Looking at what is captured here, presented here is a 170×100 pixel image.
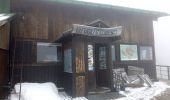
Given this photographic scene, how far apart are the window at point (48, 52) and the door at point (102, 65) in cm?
226

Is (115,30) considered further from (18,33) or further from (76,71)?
(18,33)

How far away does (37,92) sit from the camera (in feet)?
34.2

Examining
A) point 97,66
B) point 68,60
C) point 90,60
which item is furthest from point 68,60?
point 97,66

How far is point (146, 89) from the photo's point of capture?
1284 centimetres

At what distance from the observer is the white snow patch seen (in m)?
10.1

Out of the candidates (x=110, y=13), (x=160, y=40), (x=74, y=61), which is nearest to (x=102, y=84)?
(x=74, y=61)

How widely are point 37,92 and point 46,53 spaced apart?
287cm

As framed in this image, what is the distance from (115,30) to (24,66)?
17.0ft

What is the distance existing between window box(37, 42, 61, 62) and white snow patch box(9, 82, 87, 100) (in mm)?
1565

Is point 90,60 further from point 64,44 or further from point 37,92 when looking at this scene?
point 37,92

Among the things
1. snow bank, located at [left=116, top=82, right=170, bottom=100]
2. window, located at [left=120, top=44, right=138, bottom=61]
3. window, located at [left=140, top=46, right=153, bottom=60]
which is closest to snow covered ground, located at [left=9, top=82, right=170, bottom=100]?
snow bank, located at [left=116, top=82, right=170, bottom=100]

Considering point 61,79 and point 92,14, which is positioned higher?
point 92,14

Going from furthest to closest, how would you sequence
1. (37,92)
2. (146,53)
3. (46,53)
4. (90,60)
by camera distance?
(146,53), (90,60), (46,53), (37,92)

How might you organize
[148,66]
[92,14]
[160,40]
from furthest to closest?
[160,40] → [148,66] → [92,14]
